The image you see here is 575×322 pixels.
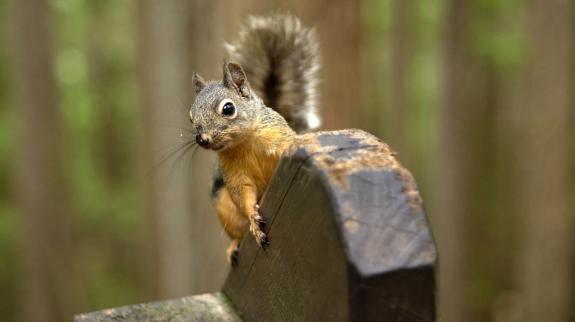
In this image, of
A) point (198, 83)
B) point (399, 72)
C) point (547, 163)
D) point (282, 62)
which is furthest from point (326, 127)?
point (399, 72)

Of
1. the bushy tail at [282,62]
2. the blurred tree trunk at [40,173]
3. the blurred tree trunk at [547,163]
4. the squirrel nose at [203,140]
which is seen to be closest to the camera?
the squirrel nose at [203,140]

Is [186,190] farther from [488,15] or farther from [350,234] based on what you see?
[488,15]

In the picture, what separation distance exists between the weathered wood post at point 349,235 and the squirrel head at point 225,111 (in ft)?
1.96

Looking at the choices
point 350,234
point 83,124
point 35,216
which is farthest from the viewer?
point 83,124

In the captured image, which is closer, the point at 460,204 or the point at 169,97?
the point at 169,97

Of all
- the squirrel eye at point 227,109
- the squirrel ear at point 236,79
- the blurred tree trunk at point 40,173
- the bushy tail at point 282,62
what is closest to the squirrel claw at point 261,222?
the squirrel eye at point 227,109

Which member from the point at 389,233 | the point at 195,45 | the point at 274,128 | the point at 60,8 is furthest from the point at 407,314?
the point at 60,8

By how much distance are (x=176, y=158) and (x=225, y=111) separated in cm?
162

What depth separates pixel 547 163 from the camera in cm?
427

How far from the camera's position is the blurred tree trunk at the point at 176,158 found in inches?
122

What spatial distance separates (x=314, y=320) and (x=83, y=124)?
29.0ft

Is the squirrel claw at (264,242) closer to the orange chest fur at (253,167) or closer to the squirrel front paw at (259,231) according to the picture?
the squirrel front paw at (259,231)

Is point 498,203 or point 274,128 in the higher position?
point 274,128

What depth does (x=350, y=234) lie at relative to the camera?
842 millimetres
